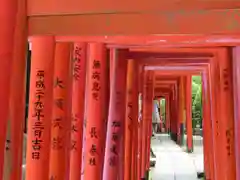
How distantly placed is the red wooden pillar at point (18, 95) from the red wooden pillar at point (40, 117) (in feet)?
0.56

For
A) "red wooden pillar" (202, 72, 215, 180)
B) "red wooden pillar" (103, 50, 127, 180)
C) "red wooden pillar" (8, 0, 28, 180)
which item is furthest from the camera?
"red wooden pillar" (202, 72, 215, 180)

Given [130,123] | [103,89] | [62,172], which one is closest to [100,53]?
[103,89]

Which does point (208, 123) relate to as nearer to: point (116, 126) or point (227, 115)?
point (227, 115)

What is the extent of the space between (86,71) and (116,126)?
0.39 metres

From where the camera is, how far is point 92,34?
1.04 meters

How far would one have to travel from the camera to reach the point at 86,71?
185 cm

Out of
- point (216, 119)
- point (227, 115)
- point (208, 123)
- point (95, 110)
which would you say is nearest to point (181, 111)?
point (208, 123)

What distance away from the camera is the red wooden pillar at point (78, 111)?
1.79 meters

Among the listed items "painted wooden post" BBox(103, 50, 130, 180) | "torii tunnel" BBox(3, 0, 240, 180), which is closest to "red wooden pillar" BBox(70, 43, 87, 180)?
"torii tunnel" BBox(3, 0, 240, 180)

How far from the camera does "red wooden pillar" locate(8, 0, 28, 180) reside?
0.96 m

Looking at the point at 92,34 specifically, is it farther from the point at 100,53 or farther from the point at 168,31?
the point at 100,53

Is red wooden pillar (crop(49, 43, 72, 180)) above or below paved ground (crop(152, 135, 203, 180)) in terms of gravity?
above

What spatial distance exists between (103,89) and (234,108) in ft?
2.23

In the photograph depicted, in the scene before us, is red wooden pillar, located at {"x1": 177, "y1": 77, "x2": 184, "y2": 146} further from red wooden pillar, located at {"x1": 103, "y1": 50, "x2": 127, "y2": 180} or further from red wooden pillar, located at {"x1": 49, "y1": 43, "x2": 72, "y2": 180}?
red wooden pillar, located at {"x1": 49, "y1": 43, "x2": 72, "y2": 180}
